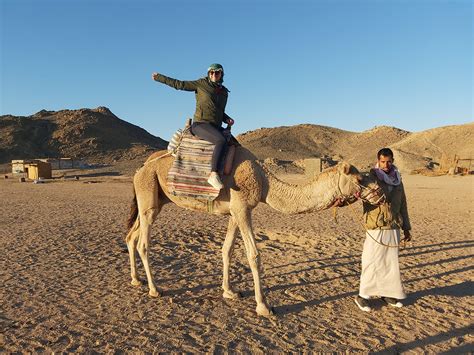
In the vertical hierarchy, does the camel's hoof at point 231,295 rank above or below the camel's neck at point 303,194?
below

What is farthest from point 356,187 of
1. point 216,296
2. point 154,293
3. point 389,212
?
point 154,293

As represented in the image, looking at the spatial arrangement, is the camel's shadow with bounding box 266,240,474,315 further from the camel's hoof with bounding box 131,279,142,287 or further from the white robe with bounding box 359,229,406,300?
the camel's hoof with bounding box 131,279,142,287

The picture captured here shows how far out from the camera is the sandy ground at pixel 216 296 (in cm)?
435

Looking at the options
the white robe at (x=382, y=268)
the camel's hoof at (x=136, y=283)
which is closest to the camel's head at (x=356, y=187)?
the white robe at (x=382, y=268)

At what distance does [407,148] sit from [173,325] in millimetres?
62044

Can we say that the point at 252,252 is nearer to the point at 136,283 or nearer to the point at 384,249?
the point at 384,249

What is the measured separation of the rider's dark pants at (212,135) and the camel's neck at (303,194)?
29.3 inches

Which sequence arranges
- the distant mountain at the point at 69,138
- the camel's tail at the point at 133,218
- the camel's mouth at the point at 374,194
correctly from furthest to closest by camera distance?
the distant mountain at the point at 69,138, the camel's tail at the point at 133,218, the camel's mouth at the point at 374,194

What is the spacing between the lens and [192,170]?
17.2 ft

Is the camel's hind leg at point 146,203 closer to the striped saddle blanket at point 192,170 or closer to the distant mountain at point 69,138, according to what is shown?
the striped saddle blanket at point 192,170

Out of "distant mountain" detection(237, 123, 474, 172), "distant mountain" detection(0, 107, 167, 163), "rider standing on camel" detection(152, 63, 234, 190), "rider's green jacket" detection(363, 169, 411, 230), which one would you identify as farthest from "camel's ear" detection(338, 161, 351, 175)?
"distant mountain" detection(0, 107, 167, 163)

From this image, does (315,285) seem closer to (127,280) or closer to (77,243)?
(127,280)

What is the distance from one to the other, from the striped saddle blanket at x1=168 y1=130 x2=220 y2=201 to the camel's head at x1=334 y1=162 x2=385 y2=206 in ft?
5.31

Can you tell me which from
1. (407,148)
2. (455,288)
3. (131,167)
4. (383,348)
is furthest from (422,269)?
(407,148)
